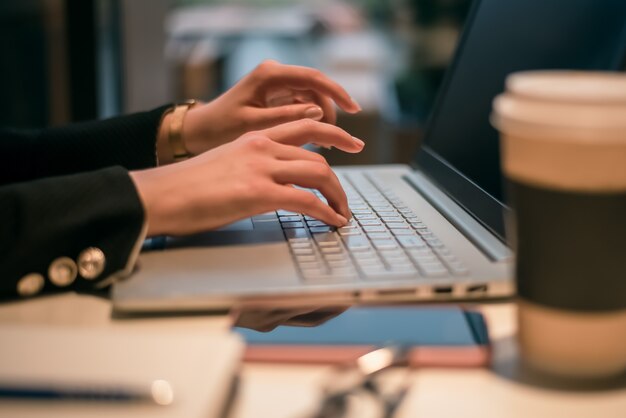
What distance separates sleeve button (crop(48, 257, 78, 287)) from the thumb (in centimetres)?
37

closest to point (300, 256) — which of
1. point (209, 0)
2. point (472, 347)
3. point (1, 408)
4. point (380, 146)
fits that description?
point (472, 347)

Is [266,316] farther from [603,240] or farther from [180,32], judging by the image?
[180,32]

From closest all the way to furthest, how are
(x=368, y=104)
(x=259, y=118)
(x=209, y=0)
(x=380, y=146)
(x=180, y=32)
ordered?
(x=259, y=118)
(x=368, y=104)
(x=380, y=146)
(x=180, y=32)
(x=209, y=0)

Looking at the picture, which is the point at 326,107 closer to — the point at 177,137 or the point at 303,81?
the point at 303,81

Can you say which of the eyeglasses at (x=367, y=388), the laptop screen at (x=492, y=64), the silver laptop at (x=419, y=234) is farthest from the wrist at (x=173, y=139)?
the eyeglasses at (x=367, y=388)

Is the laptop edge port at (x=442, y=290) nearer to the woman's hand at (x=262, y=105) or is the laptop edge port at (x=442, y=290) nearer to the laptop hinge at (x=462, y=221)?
the laptop hinge at (x=462, y=221)

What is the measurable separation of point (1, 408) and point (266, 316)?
0.20m

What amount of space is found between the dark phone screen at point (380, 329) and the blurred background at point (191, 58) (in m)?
0.42

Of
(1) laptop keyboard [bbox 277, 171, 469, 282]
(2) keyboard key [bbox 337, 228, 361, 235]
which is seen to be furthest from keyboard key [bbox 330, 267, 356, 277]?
(2) keyboard key [bbox 337, 228, 361, 235]

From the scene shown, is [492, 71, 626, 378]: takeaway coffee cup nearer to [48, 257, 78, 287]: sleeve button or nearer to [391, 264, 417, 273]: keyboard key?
[391, 264, 417, 273]: keyboard key

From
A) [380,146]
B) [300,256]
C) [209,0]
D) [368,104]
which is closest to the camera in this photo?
[300,256]

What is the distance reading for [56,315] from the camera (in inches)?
22.8

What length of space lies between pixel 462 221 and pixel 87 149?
0.48 metres

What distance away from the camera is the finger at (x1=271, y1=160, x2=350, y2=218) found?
684 millimetres
